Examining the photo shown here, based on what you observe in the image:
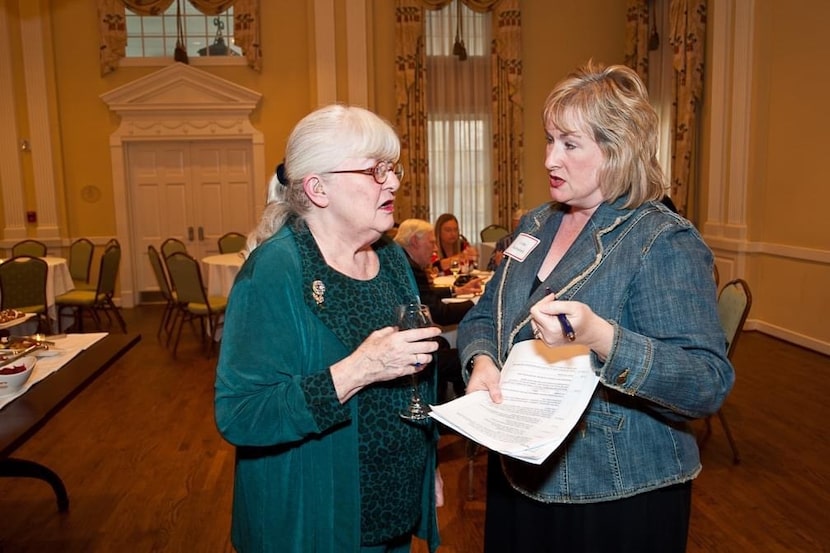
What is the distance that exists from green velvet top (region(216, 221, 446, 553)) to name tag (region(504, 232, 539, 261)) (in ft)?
1.13

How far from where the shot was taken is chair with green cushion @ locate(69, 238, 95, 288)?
9.02 meters

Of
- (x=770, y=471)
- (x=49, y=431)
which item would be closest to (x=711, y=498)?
(x=770, y=471)

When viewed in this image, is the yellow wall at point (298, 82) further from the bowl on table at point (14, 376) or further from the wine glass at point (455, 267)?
the bowl on table at point (14, 376)

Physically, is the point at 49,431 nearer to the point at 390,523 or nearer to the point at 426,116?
the point at 390,523

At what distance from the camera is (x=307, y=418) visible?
1.46 metres

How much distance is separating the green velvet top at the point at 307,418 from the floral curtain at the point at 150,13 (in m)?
9.03

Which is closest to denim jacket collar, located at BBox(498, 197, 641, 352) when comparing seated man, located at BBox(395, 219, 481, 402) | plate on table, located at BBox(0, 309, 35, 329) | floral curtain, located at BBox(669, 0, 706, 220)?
seated man, located at BBox(395, 219, 481, 402)

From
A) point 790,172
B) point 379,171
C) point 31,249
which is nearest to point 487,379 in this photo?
point 379,171

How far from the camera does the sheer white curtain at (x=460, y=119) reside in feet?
33.4

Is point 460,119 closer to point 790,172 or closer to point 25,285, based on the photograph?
point 790,172

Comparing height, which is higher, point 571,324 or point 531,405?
point 571,324

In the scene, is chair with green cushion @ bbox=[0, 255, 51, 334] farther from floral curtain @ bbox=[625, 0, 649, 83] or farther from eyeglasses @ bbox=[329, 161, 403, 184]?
floral curtain @ bbox=[625, 0, 649, 83]

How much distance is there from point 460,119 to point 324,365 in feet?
30.0

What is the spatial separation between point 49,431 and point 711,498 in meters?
4.36
